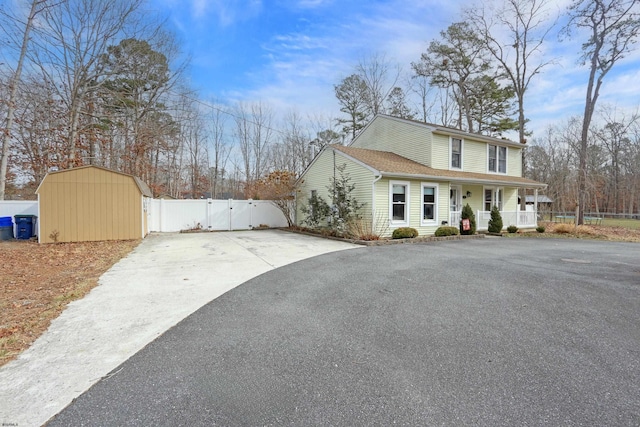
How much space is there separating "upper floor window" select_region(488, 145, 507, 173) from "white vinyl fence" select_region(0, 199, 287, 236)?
Answer: 38.9ft

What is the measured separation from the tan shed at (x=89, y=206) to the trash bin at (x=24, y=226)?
Answer: 144 cm

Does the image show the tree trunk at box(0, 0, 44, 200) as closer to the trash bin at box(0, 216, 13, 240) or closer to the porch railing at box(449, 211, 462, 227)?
the trash bin at box(0, 216, 13, 240)

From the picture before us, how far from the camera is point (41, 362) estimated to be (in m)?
2.60

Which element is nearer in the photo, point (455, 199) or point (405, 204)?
point (405, 204)

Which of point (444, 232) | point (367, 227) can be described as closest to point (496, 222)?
point (444, 232)

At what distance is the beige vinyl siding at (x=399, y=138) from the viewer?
14.1 m

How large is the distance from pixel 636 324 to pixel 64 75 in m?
20.4

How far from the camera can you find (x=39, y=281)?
5.34m

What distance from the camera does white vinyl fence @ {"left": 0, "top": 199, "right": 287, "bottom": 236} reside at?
14945 millimetres

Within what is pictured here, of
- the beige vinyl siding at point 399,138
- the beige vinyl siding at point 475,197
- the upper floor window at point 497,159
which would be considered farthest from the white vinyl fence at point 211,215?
the upper floor window at point 497,159

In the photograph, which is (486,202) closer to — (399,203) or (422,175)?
(422,175)

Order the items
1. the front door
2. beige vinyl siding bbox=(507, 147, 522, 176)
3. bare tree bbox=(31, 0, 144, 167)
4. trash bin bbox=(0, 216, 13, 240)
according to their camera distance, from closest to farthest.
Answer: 1. trash bin bbox=(0, 216, 13, 240)
2. bare tree bbox=(31, 0, 144, 167)
3. the front door
4. beige vinyl siding bbox=(507, 147, 522, 176)

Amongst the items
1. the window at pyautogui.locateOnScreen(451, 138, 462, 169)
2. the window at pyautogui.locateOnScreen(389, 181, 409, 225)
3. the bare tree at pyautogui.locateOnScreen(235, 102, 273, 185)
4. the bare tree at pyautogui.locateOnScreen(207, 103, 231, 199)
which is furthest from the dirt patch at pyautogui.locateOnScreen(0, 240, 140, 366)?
the bare tree at pyautogui.locateOnScreen(207, 103, 231, 199)

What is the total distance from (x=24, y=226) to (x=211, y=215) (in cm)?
712
